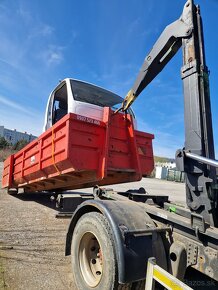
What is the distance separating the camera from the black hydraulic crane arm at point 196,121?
111 inches

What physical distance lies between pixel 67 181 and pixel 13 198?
400cm

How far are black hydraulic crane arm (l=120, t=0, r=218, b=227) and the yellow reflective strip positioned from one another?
2.73 ft

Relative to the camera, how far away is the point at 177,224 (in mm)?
2879

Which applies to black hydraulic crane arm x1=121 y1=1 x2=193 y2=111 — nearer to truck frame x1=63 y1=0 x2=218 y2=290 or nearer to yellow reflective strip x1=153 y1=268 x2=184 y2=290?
truck frame x1=63 y1=0 x2=218 y2=290

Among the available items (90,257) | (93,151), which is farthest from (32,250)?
(93,151)

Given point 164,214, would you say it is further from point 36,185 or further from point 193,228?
point 36,185

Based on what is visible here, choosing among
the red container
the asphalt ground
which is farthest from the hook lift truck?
the red container

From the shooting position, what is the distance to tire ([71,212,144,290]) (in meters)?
2.75

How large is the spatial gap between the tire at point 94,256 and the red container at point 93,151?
1329 millimetres

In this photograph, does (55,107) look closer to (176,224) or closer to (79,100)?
(79,100)

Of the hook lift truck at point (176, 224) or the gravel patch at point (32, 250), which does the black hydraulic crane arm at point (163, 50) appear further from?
the gravel patch at point (32, 250)

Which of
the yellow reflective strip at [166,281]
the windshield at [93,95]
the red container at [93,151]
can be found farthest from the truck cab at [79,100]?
the yellow reflective strip at [166,281]

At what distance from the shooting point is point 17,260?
13.3 feet

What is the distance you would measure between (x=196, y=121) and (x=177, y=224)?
3.66ft
